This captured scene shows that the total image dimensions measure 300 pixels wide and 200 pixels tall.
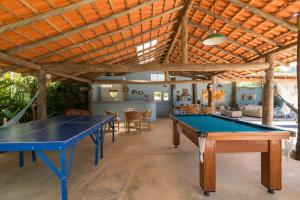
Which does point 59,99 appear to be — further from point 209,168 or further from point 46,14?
point 209,168

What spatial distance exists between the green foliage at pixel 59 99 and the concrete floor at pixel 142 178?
15.0ft

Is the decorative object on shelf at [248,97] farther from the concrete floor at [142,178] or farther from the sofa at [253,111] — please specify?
the concrete floor at [142,178]

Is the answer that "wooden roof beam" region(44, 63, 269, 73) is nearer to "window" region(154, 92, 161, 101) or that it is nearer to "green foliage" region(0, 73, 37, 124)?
"green foliage" region(0, 73, 37, 124)

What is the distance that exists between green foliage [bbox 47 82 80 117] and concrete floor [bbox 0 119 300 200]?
456 centimetres

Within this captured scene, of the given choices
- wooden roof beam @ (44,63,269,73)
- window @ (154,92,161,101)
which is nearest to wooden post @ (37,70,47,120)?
wooden roof beam @ (44,63,269,73)

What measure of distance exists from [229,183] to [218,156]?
4.49 ft

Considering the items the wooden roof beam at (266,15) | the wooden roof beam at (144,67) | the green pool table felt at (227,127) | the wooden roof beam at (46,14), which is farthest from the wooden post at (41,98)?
the wooden roof beam at (266,15)

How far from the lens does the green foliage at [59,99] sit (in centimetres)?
892

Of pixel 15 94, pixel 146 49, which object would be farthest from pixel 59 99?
pixel 146 49

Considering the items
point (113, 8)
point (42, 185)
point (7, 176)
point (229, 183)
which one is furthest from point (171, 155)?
point (113, 8)

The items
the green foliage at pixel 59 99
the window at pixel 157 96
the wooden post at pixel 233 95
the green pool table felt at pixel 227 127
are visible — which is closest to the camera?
the green pool table felt at pixel 227 127

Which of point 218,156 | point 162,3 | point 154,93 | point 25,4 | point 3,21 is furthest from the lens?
point 154,93

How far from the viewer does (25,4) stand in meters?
3.20

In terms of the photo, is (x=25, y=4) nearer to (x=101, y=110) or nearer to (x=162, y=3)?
(x=162, y=3)
